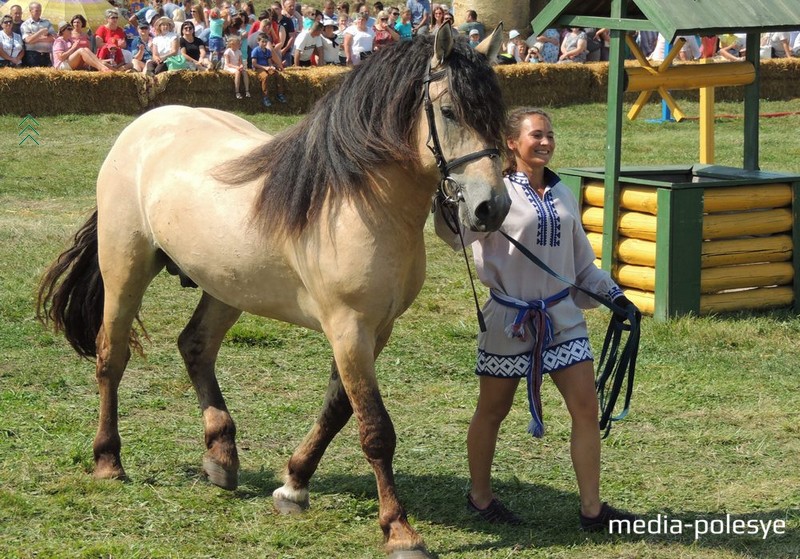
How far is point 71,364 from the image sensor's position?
712 centimetres

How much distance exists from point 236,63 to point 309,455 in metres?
15.8

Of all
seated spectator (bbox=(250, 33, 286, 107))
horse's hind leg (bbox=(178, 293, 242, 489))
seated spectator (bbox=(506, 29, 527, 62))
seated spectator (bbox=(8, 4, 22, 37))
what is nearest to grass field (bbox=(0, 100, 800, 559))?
horse's hind leg (bbox=(178, 293, 242, 489))

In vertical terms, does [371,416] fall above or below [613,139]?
below

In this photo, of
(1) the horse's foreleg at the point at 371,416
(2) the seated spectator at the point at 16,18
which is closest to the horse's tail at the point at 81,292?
(1) the horse's foreleg at the point at 371,416

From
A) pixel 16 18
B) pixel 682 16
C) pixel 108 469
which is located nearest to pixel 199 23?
pixel 16 18

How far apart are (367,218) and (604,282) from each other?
1.10m

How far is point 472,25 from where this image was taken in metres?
22.3

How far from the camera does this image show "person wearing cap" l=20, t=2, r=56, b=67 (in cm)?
2011

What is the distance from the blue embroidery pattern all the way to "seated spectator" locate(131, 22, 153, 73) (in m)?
15.7

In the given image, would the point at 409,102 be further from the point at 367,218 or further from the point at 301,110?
the point at 301,110

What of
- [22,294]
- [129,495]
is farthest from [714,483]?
[22,294]

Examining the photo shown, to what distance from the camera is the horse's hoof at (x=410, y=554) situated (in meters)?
4.43

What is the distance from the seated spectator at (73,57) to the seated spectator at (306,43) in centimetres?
375

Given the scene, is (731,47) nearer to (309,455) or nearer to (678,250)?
(678,250)
